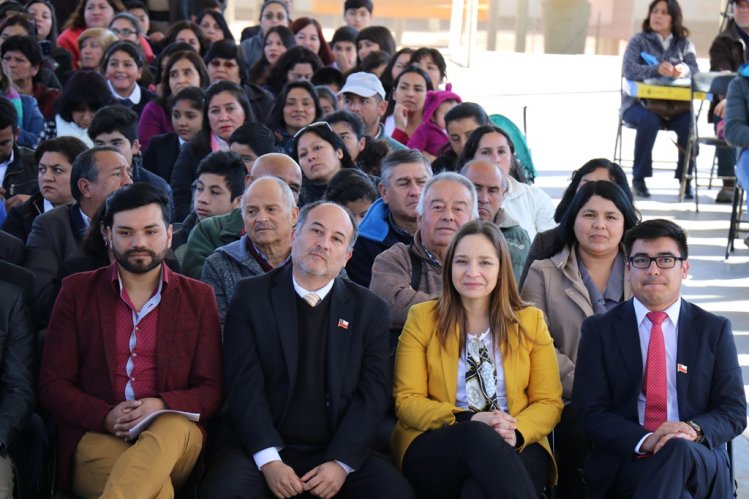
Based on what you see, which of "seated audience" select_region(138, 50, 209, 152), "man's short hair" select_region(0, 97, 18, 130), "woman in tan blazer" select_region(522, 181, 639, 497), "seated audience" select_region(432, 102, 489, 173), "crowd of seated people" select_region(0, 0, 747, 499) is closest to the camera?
"crowd of seated people" select_region(0, 0, 747, 499)

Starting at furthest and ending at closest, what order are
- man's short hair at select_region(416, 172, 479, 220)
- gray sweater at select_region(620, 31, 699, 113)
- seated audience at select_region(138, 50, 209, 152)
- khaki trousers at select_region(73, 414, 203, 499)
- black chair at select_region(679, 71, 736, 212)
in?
gray sweater at select_region(620, 31, 699, 113) → black chair at select_region(679, 71, 736, 212) → seated audience at select_region(138, 50, 209, 152) → man's short hair at select_region(416, 172, 479, 220) → khaki trousers at select_region(73, 414, 203, 499)

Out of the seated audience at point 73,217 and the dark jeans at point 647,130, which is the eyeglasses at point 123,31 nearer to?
the dark jeans at point 647,130

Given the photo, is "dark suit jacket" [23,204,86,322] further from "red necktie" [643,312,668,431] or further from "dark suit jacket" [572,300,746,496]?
"red necktie" [643,312,668,431]

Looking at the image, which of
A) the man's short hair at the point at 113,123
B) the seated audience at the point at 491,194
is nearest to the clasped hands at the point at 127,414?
the seated audience at the point at 491,194

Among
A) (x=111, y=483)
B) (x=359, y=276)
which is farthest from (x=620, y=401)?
(x=111, y=483)

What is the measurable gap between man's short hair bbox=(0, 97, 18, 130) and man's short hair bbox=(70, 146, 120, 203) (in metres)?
1.14

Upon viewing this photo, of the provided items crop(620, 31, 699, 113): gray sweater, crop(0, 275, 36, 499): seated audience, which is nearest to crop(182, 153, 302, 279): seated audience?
crop(0, 275, 36, 499): seated audience

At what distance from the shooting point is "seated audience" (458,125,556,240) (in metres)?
5.73

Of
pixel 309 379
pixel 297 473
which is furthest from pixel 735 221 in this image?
pixel 297 473

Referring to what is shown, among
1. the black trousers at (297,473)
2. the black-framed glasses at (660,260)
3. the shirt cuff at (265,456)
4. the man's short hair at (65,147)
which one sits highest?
the man's short hair at (65,147)

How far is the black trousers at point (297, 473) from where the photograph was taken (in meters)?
3.69

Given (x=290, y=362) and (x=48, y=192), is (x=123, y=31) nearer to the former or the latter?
(x=48, y=192)

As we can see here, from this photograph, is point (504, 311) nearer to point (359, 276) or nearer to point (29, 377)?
point (359, 276)

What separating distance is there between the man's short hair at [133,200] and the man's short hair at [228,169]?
1.26m
